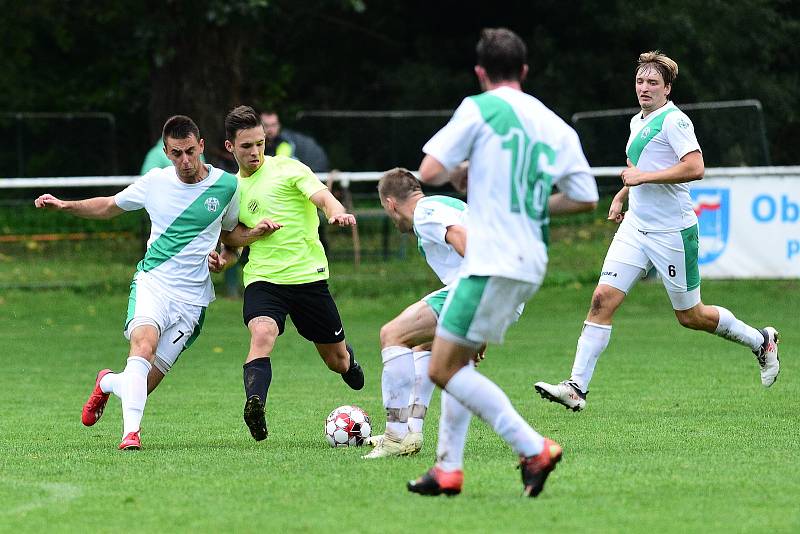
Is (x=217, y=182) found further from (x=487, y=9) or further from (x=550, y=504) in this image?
(x=487, y=9)

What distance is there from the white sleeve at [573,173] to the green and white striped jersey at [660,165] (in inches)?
127

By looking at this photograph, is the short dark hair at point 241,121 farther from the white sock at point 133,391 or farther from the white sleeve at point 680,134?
the white sleeve at point 680,134

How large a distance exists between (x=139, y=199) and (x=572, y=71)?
71.6 feet

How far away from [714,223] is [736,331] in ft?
25.8

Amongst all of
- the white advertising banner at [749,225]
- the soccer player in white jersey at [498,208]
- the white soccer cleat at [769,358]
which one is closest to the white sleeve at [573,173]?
the soccer player in white jersey at [498,208]

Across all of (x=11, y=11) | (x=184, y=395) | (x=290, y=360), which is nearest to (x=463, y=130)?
(x=184, y=395)

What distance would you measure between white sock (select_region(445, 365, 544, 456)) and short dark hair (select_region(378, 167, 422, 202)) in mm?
1557

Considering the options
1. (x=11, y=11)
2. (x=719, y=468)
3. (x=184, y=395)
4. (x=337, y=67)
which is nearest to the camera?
(x=719, y=468)

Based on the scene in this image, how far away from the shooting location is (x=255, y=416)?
8.00 metres

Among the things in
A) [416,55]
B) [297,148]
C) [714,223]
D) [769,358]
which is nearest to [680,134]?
[769,358]

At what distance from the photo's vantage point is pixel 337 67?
1252 inches

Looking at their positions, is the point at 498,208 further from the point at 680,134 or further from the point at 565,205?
the point at 680,134

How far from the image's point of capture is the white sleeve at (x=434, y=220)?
7160mm

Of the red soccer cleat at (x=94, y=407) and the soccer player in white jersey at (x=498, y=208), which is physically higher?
the soccer player in white jersey at (x=498, y=208)
